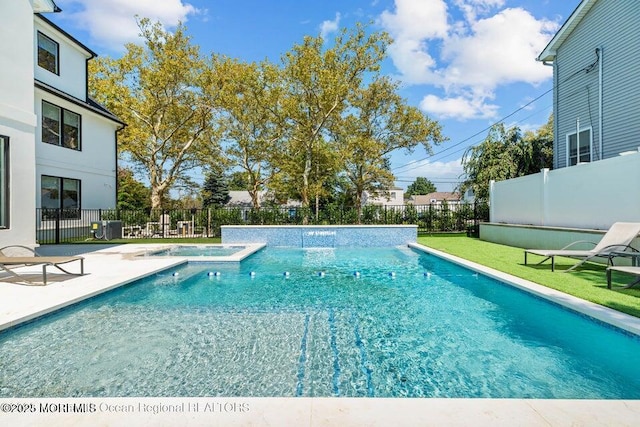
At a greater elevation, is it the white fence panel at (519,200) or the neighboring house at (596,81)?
the neighboring house at (596,81)

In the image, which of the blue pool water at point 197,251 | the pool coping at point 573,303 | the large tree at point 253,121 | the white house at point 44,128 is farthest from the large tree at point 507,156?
the white house at point 44,128

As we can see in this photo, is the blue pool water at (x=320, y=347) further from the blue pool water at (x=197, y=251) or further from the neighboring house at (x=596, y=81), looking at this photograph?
the neighboring house at (x=596, y=81)

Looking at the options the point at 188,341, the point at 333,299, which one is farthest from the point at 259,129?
the point at 188,341

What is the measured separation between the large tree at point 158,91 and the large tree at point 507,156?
1605cm

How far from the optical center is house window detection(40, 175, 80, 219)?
1475cm

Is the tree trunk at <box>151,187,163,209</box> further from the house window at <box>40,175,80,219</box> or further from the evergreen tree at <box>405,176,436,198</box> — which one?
the evergreen tree at <box>405,176,436,198</box>

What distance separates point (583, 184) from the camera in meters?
9.65

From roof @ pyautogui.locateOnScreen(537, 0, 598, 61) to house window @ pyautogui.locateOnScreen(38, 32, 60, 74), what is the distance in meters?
20.8

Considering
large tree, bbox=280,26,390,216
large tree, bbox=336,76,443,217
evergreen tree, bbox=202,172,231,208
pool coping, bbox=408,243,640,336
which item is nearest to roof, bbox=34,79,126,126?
large tree, bbox=280,26,390,216

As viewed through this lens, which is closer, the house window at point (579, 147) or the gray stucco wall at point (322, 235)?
the house window at point (579, 147)

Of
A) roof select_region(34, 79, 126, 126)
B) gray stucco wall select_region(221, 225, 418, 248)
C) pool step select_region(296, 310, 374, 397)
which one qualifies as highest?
roof select_region(34, 79, 126, 126)

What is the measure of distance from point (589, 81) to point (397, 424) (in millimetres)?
15050

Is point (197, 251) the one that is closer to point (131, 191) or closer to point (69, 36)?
point (69, 36)

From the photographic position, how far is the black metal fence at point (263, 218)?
58.5 feet
